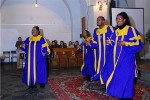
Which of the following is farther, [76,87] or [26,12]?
[26,12]

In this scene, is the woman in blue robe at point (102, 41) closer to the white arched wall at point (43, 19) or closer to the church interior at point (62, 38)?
the church interior at point (62, 38)

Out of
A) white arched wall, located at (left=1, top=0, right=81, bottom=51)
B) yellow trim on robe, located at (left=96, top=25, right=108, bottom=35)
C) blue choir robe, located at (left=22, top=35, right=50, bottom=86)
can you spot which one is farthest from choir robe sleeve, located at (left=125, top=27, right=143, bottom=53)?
white arched wall, located at (left=1, top=0, right=81, bottom=51)

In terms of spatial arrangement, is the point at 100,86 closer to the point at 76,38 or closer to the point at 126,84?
the point at 126,84

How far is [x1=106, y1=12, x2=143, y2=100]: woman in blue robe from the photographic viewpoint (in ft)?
14.0

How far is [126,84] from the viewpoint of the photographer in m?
4.28

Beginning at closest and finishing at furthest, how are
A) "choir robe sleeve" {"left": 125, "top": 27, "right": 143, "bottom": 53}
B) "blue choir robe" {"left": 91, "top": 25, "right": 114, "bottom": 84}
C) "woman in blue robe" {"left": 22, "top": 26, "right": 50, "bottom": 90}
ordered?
"choir robe sleeve" {"left": 125, "top": 27, "right": 143, "bottom": 53} < "blue choir robe" {"left": 91, "top": 25, "right": 114, "bottom": 84} < "woman in blue robe" {"left": 22, "top": 26, "right": 50, "bottom": 90}

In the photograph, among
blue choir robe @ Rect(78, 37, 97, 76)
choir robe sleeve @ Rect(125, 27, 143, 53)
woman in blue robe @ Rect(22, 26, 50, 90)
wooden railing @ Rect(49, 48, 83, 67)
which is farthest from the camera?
wooden railing @ Rect(49, 48, 83, 67)

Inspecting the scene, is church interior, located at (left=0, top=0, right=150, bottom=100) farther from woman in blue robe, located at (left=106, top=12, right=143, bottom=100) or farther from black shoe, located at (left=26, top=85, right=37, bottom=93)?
woman in blue robe, located at (left=106, top=12, right=143, bottom=100)

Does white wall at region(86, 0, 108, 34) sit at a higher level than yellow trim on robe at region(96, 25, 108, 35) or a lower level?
higher

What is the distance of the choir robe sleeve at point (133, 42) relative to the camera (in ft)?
14.0

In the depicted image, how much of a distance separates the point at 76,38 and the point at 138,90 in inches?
365

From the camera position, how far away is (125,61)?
4285 millimetres

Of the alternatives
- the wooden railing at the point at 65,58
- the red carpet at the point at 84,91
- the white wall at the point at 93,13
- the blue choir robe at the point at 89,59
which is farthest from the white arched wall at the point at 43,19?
the red carpet at the point at 84,91

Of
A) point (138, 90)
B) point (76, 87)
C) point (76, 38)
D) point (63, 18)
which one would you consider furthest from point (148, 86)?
point (63, 18)
